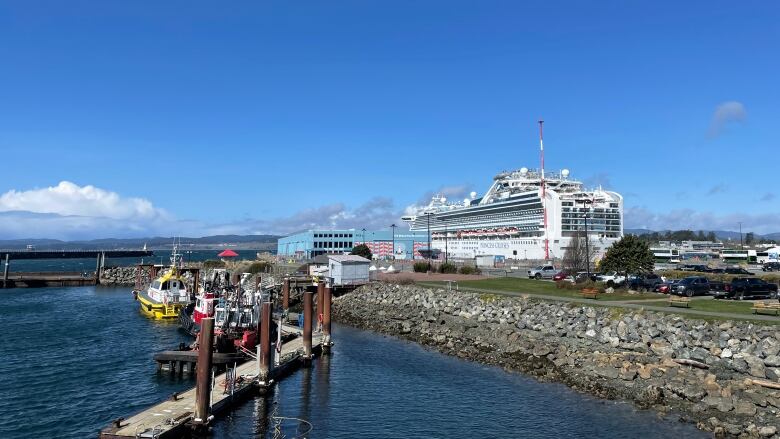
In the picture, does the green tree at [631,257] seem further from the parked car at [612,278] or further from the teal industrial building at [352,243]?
the teal industrial building at [352,243]

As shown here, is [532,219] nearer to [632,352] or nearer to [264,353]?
[632,352]

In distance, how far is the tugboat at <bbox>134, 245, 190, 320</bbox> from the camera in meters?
45.3

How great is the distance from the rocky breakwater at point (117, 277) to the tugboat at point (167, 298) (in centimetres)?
3977

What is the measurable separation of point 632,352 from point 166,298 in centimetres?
3603

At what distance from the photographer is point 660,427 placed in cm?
1812

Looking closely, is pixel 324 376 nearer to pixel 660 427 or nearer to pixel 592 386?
pixel 592 386

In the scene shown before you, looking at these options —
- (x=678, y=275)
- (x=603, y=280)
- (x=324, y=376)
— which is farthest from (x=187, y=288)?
(x=678, y=275)

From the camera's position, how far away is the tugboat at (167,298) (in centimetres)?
4534

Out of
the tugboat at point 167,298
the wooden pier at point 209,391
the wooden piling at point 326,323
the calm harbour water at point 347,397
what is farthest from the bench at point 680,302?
the tugboat at point 167,298

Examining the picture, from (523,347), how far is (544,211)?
78564 millimetres

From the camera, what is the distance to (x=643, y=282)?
1762 inches

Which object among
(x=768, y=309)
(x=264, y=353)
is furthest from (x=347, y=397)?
(x=768, y=309)

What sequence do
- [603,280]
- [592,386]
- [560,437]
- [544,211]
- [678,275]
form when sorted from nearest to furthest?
[560,437] → [592,386] → [603,280] → [678,275] → [544,211]

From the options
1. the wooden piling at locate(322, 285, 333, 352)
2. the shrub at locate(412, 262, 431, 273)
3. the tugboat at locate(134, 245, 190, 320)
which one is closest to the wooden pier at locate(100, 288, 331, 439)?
the wooden piling at locate(322, 285, 333, 352)
